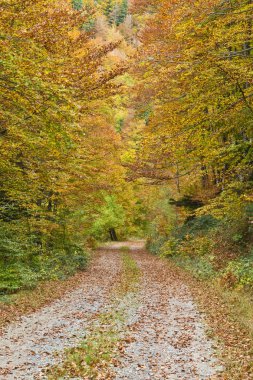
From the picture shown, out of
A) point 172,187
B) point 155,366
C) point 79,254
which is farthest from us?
point 172,187

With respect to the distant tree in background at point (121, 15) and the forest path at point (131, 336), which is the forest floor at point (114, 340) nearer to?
the forest path at point (131, 336)

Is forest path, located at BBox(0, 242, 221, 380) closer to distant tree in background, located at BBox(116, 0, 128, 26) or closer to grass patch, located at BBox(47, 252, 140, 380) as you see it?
grass patch, located at BBox(47, 252, 140, 380)

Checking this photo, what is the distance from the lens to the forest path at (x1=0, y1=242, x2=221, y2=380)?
6965 mm

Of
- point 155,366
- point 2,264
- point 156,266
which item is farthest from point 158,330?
point 156,266

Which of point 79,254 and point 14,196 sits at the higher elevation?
point 14,196

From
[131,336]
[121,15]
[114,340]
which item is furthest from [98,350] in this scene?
[121,15]

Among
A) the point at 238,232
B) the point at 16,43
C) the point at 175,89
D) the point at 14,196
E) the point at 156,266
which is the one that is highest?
the point at 175,89

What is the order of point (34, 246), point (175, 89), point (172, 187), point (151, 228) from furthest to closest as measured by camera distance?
point (151, 228), point (172, 187), point (175, 89), point (34, 246)

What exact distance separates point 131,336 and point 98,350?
1.28 meters

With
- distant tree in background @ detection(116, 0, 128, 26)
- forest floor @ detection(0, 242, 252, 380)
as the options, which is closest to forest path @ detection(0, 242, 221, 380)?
forest floor @ detection(0, 242, 252, 380)

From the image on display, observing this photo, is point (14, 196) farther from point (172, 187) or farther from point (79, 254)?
point (172, 187)

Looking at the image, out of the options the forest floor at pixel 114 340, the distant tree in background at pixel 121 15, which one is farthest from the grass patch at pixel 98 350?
the distant tree in background at pixel 121 15

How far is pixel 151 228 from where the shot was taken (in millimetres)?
35844

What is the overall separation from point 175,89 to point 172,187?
955 cm
